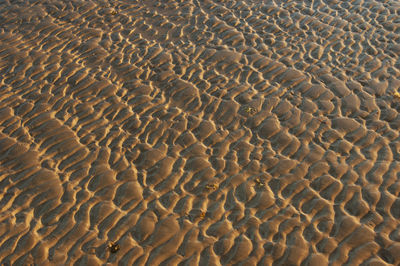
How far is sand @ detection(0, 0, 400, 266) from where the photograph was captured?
585cm

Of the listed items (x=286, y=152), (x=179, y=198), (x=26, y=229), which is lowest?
(x=26, y=229)

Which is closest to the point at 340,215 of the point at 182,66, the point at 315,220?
the point at 315,220

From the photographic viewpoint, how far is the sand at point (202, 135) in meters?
5.85

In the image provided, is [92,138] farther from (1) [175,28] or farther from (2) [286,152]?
(1) [175,28]

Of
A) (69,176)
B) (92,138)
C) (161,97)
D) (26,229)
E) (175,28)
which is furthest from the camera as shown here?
(175,28)

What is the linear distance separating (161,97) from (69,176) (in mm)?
2275

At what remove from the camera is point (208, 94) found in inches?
325

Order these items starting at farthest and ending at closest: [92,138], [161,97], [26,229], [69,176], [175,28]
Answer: [175,28] → [161,97] → [92,138] → [69,176] → [26,229]

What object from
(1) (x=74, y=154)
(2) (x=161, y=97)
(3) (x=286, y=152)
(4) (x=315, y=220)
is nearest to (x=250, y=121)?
(3) (x=286, y=152)

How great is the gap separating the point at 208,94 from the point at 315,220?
3175 mm

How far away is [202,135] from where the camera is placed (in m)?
7.38

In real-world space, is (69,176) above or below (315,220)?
below

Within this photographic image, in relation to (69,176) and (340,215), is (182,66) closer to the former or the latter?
(69,176)

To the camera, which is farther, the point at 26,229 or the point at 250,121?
the point at 250,121
